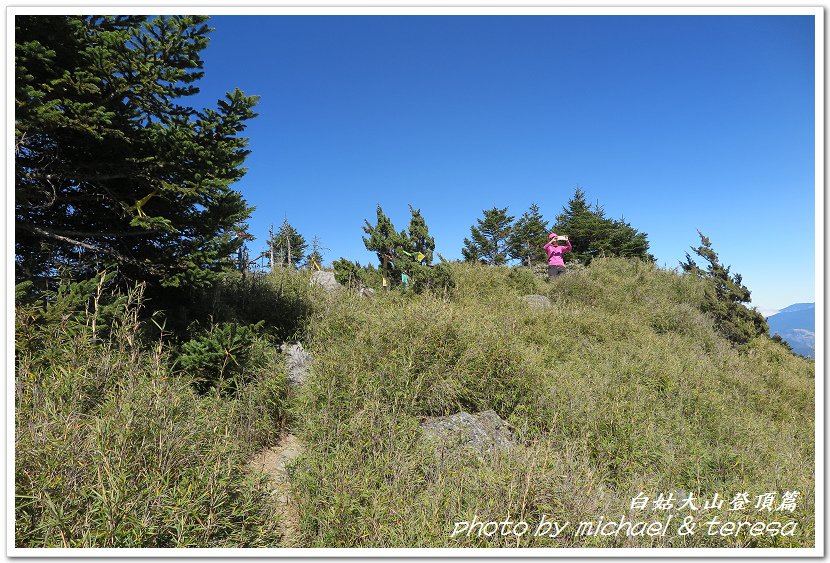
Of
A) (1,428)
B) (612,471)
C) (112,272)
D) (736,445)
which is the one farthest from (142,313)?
(736,445)

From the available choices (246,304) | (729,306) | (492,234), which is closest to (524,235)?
(492,234)

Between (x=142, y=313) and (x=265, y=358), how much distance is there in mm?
2195

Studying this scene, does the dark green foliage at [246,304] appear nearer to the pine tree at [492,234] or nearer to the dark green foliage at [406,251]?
the dark green foliage at [406,251]

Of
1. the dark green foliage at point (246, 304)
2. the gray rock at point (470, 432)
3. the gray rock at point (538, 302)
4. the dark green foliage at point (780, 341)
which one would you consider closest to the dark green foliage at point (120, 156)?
the dark green foliage at point (246, 304)

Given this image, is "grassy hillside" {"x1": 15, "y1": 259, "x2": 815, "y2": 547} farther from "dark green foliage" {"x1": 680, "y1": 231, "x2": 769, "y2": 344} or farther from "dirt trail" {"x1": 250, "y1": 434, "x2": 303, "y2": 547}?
"dark green foliage" {"x1": 680, "y1": 231, "x2": 769, "y2": 344}

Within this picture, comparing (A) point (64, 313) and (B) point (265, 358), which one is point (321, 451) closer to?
(B) point (265, 358)

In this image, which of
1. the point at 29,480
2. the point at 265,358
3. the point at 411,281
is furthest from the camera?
the point at 411,281

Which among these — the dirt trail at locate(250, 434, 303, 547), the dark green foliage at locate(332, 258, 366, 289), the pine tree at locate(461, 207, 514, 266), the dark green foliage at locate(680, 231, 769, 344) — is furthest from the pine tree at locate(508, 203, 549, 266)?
the dirt trail at locate(250, 434, 303, 547)

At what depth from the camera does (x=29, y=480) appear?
2395 millimetres

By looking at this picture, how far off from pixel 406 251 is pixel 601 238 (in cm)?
1704

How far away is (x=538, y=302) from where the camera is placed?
10992 millimetres

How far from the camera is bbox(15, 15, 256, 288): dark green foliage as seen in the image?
13.7 feet

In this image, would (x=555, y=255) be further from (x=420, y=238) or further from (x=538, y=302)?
(x=420, y=238)

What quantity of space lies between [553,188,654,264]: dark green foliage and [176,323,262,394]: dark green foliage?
63.9 ft
